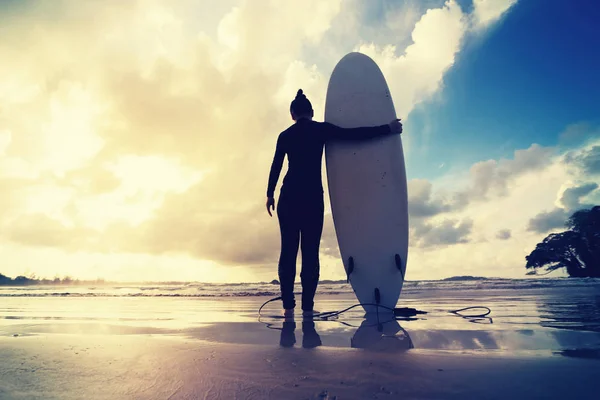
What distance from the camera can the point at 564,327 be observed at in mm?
1918

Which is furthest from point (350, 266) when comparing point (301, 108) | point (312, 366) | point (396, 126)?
point (312, 366)

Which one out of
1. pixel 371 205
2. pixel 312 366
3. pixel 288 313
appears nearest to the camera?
pixel 312 366

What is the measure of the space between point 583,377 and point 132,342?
1.77m

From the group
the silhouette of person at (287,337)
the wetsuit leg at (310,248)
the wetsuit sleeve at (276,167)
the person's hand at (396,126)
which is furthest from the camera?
the person's hand at (396,126)

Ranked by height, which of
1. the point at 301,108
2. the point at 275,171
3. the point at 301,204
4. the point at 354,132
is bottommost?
the point at 301,204

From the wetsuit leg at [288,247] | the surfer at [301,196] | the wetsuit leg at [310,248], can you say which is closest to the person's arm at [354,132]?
the surfer at [301,196]

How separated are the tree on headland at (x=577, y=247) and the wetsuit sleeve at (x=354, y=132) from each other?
23.5 m

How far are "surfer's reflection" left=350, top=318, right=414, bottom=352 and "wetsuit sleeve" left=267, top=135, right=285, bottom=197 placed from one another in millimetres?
1485

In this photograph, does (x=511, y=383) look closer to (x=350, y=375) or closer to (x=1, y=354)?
(x=350, y=375)

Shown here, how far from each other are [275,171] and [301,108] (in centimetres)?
64

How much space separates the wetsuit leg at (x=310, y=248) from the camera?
9.71ft

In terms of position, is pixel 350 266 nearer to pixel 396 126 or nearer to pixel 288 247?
pixel 288 247

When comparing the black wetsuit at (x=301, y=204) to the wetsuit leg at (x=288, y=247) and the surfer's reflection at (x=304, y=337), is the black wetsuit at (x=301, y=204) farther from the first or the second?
the surfer's reflection at (x=304, y=337)

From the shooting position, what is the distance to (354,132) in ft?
10.9
